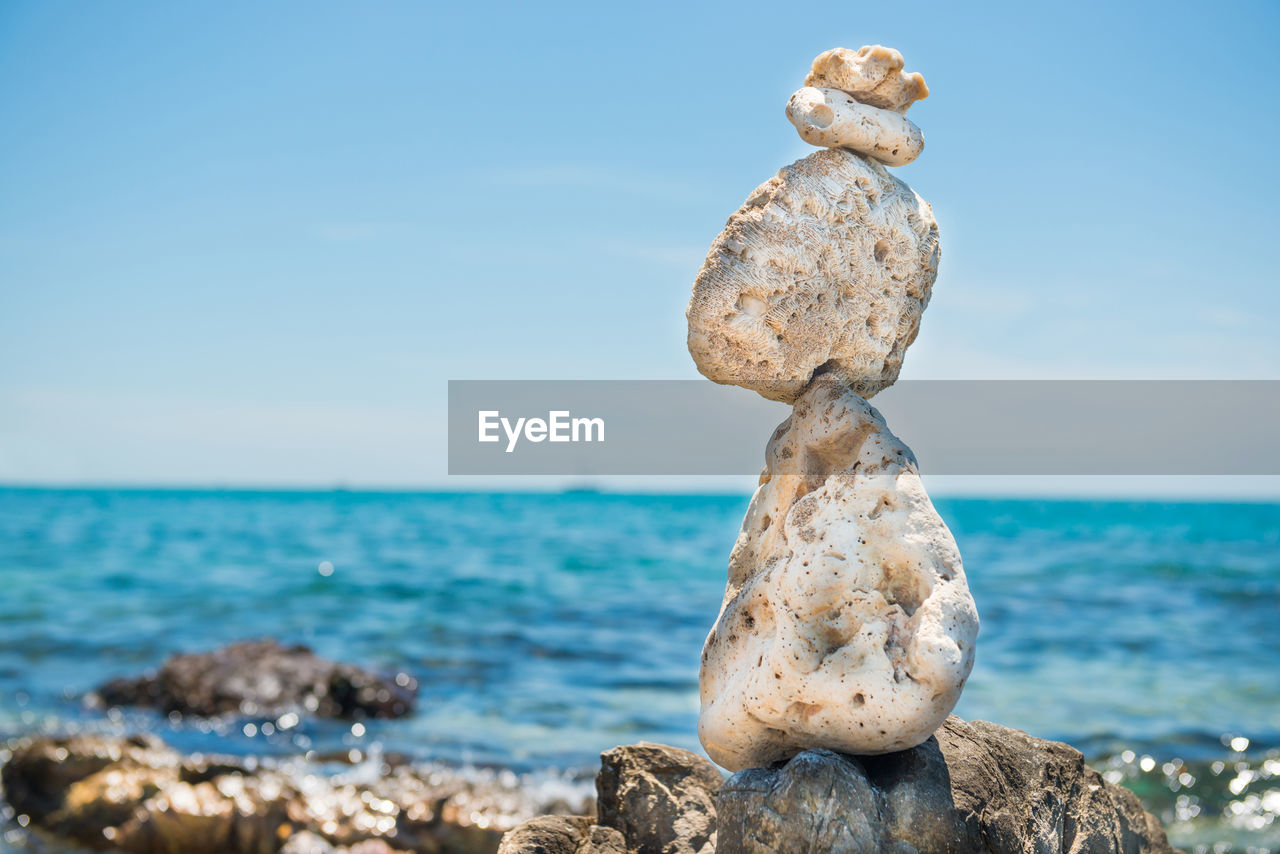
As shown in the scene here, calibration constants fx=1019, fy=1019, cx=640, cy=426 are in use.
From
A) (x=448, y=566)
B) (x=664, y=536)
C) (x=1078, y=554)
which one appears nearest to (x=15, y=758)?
(x=448, y=566)

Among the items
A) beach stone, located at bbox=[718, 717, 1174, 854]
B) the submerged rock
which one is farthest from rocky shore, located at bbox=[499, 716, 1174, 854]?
the submerged rock

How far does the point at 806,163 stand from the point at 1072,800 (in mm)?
2745

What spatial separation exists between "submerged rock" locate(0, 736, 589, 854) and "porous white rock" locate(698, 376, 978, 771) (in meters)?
4.25

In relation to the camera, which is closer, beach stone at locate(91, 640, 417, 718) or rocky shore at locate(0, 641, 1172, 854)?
rocky shore at locate(0, 641, 1172, 854)

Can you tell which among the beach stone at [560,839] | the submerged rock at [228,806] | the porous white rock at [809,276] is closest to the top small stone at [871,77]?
the porous white rock at [809,276]

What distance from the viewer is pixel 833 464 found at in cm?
383

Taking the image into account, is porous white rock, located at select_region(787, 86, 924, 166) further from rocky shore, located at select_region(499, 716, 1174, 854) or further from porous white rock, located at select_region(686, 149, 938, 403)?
rocky shore, located at select_region(499, 716, 1174, 854)

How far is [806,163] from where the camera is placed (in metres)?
3.82

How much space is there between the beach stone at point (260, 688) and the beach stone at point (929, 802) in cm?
862

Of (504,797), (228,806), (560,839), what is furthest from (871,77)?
(228,806)

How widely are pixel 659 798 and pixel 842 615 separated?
1.26 meters

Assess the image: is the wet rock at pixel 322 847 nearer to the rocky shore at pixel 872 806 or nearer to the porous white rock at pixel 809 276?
the rocky shore at pixel 872 806

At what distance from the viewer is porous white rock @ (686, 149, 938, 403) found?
3695 mm

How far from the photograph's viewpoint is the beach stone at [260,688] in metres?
11.1
